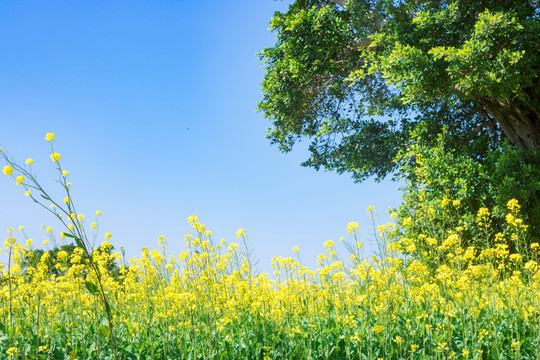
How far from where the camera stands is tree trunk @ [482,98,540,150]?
1046cm

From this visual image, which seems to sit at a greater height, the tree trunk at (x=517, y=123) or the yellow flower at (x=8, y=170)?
the tree trunk at (x=517, y=123)

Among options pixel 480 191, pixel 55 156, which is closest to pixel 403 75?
pixel 480 191

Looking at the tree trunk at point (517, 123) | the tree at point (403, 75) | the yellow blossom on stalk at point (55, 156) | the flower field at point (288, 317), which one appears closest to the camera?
the yellow blossom on stalk at point (55, 156)

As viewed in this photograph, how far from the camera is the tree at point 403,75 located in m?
8.69

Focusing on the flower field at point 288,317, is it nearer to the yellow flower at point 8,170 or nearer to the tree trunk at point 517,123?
the yellow flower at point 8,170

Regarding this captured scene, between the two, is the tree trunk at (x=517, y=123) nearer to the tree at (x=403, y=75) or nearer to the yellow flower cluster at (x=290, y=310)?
the tree at (x=403, y=75)

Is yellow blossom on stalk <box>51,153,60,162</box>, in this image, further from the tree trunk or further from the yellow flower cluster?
the tree trunk

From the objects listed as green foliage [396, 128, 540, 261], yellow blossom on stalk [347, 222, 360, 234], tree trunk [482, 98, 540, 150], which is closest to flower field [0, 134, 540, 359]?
yellow blossom on stalk [347, 222, 360, 234]

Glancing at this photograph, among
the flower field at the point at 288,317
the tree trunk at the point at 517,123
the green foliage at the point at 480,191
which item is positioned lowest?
the flower field at the point at 288,317

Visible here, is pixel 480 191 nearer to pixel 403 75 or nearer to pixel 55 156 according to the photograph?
pixel 403 75

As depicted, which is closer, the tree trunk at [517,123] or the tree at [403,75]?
the tree at [403,75]

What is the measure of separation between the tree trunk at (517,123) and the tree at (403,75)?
24 millimetres

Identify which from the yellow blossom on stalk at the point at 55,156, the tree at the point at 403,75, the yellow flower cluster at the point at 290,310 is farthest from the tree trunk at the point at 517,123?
the yellow blossom on stalk at the point at 55,156

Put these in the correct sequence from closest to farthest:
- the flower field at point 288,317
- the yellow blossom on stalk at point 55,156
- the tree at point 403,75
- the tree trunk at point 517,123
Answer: the yellow blossom on stalk at point 55,156 < the flower field at point 288,317 < the tree at point 403,75 < the tree trunk at point 517,123
